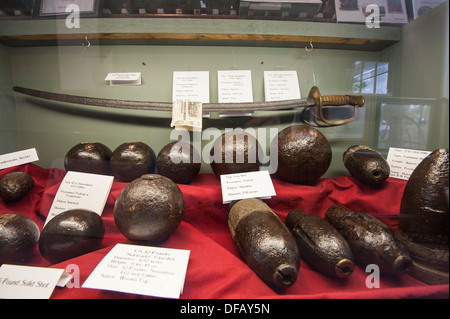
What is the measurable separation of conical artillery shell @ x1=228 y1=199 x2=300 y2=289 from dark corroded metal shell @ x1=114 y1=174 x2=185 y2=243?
38 centimetres

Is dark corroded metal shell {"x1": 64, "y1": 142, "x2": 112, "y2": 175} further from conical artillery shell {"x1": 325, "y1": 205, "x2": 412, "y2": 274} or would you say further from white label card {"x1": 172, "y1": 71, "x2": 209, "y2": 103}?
conical artillery shell {"x1": 325, "y1": 205, "x2": 412, "y2": 274}

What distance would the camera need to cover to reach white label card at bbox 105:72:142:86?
2.05m

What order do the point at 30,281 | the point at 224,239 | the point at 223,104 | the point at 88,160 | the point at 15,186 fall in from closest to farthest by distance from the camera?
the point at 30,281
the point at 224,239
the point at 15,186
the point at 88,160
the point at 223,104

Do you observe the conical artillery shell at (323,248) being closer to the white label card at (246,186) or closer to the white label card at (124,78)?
the white label card at (246,186)

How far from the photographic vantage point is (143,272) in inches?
36.6

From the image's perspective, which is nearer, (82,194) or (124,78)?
(82,194)

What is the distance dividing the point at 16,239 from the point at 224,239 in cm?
111

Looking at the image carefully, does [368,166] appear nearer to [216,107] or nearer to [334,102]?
[334,102]

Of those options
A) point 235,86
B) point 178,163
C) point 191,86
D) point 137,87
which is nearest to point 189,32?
point 191,86

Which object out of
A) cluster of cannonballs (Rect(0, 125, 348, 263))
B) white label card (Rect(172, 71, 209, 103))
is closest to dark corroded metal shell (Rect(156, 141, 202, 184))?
cluster of cannonballs (Rect(0, 125, 348, 263))

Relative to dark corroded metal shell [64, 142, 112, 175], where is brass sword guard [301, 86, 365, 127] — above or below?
above

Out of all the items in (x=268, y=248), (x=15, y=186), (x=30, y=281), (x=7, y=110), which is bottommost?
(x=30, y=281)

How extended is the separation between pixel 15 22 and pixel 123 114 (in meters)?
0.97

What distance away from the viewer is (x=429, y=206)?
0.96 m
